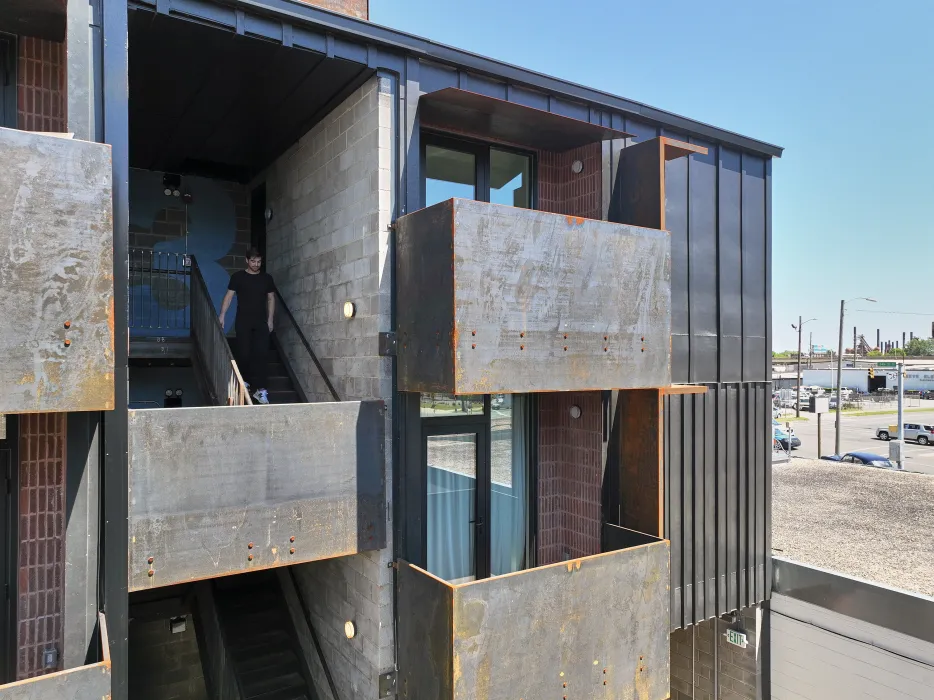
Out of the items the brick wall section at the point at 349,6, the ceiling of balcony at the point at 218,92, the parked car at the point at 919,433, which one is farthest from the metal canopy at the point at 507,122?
the parked car at the point at 919,433

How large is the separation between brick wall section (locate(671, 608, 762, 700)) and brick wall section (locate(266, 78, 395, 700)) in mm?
5728

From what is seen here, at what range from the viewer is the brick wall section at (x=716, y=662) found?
8.76m

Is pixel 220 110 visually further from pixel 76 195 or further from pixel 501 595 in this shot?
pixel 501 595

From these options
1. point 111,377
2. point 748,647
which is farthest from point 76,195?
point 748,647

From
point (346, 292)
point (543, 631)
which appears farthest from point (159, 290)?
point (543, 631)

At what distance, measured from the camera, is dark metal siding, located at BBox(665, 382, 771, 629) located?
7633 mm

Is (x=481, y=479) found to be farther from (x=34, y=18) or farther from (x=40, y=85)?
(x=34, y=18)

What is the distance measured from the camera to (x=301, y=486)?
5.20 metres

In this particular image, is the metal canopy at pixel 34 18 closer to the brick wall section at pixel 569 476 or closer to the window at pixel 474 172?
the window at pixel 474 172

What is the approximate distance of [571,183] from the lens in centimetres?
761

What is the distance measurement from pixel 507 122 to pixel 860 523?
9790 millimetres

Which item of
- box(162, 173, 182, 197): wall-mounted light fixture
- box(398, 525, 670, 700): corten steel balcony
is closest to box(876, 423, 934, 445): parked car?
box(398, 525, 670, 700): corten steel balcony

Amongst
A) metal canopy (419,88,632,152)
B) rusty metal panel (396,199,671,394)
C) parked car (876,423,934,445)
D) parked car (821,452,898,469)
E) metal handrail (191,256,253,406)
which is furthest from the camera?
parked car (876,423,934,445)

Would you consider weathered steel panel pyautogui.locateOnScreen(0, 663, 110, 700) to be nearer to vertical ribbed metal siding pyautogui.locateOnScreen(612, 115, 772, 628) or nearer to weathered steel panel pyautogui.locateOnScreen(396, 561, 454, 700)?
weathered steel panel pyautogui.locateOnScreen(396, 561, 454, 700)
